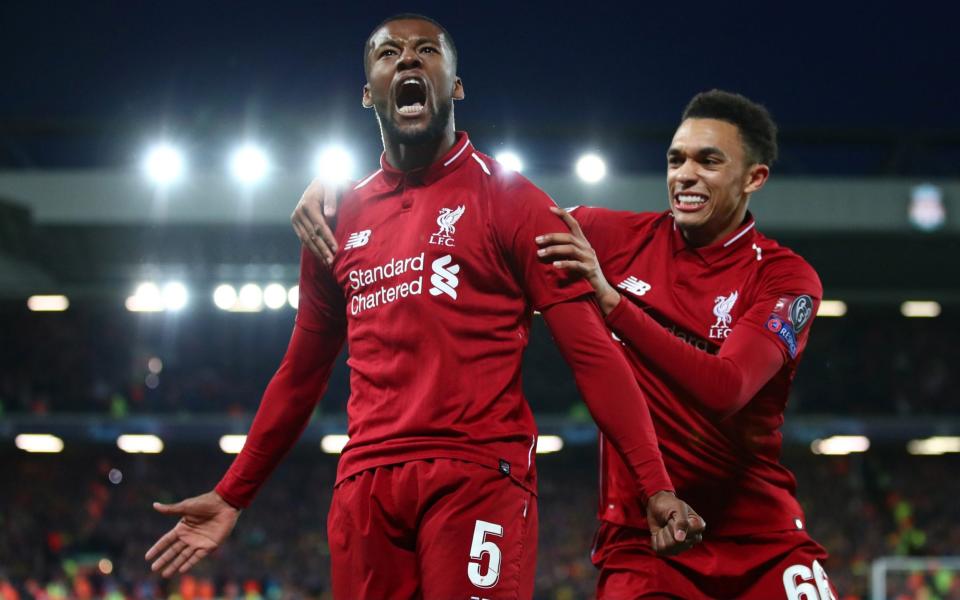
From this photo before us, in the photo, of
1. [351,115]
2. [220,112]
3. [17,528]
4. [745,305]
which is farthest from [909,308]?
[745,305]

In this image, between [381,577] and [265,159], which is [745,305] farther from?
[265,159]

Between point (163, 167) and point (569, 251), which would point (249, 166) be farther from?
point (569, 251)

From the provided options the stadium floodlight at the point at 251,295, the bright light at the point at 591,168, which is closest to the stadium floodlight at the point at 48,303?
the stadium floodlight at the point at 251,295

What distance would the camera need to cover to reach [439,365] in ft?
8.14

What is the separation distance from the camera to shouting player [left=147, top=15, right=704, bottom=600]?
240cm

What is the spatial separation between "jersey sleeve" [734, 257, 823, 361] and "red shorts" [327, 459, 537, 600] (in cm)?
92

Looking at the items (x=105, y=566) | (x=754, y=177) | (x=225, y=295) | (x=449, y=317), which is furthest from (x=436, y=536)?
(x=225, y=295)

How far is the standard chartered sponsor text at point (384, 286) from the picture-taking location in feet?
8.38

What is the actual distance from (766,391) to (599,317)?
0.74 m

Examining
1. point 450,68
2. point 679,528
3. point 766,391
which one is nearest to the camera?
point 679,528

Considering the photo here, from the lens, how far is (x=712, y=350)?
10.1 feet

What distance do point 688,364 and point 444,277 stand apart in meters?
0.69

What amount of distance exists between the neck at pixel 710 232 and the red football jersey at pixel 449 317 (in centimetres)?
77

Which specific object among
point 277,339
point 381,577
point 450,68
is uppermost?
point 277,339
